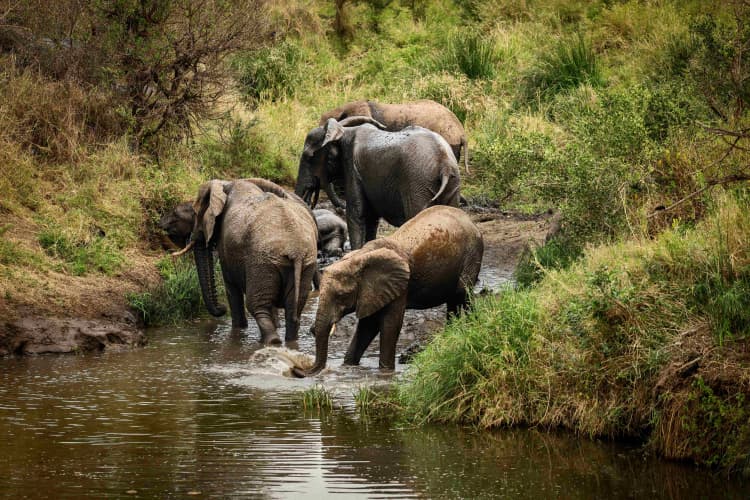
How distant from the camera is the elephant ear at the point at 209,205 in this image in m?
11.9

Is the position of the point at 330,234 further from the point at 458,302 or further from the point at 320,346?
the point at 320,346

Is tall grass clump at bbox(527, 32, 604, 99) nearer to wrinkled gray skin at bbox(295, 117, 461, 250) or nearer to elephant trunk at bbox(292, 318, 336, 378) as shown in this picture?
wrinkled gray skin at bbox(295, 117, 461, 250)

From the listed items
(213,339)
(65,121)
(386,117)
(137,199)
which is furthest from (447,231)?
(386,117)

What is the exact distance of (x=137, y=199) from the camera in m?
14.4

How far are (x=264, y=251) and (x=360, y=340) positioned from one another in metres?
1.44

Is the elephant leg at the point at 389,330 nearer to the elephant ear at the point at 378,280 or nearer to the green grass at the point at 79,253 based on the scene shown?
the elephant ear at the point at 378,280

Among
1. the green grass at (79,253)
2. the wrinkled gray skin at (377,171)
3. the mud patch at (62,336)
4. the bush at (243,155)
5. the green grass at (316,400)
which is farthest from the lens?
the bush at (243,155)

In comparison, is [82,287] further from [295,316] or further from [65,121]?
[65,121]

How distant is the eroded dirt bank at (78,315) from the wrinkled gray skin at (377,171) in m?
1.31

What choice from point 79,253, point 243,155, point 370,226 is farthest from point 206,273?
point 243,155

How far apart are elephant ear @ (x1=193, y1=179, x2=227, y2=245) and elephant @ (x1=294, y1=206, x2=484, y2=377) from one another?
2.37 metres

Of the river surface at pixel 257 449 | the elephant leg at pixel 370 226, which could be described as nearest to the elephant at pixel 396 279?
the river surface at pixel 257 449

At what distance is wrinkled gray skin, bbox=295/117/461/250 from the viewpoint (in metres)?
12.6

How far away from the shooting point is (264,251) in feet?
36.0
